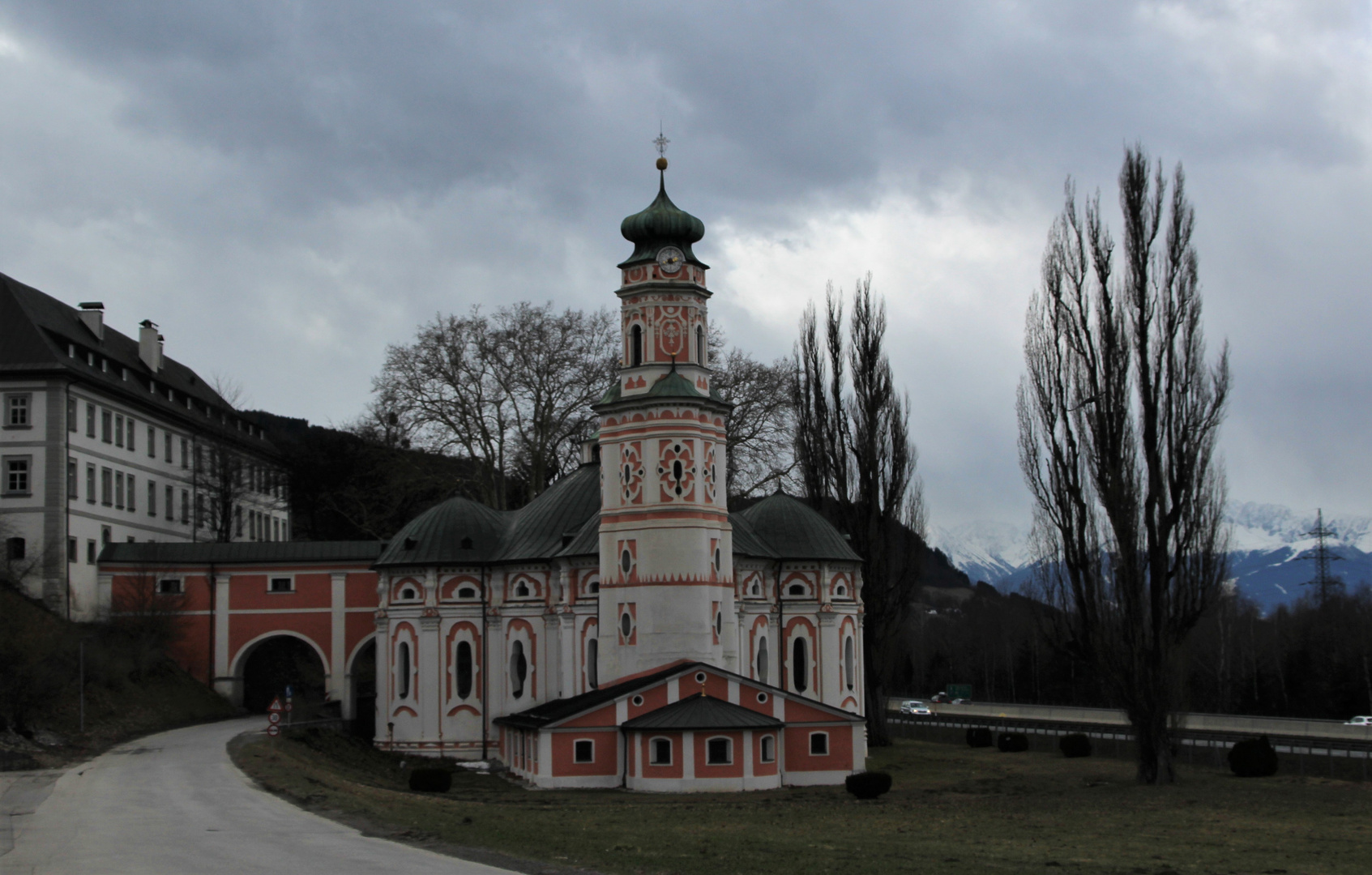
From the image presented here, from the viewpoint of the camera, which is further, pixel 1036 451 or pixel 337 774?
pixel 1036 451

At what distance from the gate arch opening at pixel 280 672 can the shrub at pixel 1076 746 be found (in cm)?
2776

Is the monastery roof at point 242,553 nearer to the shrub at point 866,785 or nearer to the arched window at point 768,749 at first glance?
the arched window at point 768,749

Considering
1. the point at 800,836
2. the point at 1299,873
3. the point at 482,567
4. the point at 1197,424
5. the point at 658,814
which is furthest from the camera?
the point at 482,567

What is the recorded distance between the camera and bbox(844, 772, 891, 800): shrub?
34.8 meters

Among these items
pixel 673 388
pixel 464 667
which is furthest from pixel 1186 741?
pixel 464 667

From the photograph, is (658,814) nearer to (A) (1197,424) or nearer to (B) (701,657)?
(B) (701,657)

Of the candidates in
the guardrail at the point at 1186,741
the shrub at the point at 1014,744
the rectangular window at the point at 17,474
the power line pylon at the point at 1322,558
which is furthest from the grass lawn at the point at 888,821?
the power line pylon at the point at 1322,558

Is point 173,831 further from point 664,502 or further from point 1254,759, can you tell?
point 1254,759

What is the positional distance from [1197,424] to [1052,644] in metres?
7.23

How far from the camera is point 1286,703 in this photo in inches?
2677

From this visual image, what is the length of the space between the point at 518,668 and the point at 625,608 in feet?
A: 25.6

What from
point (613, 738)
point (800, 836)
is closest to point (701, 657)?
point (613, 738)

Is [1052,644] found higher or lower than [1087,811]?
higher

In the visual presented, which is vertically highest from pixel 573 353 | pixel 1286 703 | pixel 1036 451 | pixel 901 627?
pixel 573 353
